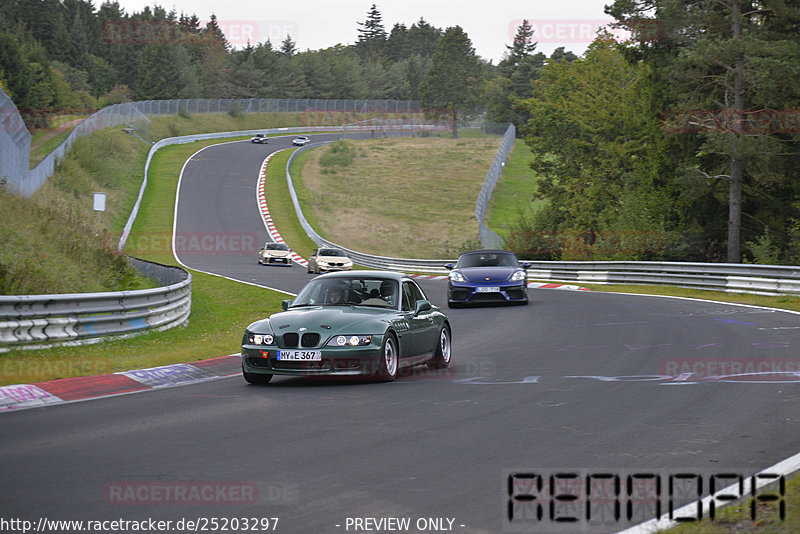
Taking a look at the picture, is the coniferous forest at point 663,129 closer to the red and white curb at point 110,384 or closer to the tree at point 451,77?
the red and white curb at point 110,384

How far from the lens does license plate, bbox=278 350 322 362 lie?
11.1m

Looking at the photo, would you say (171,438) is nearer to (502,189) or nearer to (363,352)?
(363,352)

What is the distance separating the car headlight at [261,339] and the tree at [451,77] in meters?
131

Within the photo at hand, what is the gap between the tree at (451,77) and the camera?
140 meters

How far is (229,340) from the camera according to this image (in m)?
17.0

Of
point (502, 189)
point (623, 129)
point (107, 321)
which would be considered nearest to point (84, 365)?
point (107, 321)

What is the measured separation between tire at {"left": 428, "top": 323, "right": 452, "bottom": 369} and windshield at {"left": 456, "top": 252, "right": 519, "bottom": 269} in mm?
11830

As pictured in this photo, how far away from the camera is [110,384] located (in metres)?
11.6

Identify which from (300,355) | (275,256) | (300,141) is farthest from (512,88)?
(300,355)

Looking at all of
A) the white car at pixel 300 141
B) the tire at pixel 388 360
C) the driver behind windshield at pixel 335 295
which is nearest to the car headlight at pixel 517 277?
the driver behind windshield at pixel 335 295

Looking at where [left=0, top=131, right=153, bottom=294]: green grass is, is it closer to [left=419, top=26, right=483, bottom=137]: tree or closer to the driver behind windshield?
the driver behind windshield

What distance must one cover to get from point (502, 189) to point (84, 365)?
Result: 257 feet

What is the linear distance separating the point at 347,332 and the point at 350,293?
1510 millimetres

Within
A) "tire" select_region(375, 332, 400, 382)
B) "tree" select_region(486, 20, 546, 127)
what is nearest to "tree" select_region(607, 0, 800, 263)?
"tire" select_region(375, 332, 400, 382)
